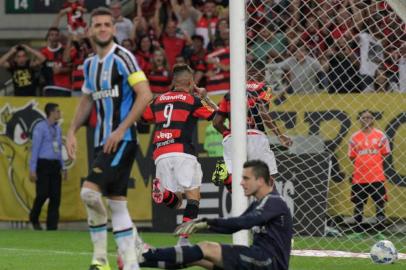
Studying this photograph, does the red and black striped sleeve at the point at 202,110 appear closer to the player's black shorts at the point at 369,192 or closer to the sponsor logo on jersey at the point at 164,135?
the sponsor logo on jersey at the point at 164,135

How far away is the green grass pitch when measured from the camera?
38.6 feet

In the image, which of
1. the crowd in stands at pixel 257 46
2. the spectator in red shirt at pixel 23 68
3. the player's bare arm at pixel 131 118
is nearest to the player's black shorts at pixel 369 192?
the crowd in stands at pixel 257 46

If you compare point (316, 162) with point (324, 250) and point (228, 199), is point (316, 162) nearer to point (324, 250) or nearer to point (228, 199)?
point (228, 199)

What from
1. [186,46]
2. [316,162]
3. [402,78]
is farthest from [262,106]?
[186,46]

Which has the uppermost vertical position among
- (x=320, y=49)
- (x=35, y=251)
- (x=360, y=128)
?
(x=320, y=49)

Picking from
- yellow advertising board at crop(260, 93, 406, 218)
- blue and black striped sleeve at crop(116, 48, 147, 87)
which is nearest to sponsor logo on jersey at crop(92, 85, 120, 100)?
blue and black striped sleeve at crop(116, 48, 147, 87)

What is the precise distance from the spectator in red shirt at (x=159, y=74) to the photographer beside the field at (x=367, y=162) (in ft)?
13.0

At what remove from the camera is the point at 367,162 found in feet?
53.6

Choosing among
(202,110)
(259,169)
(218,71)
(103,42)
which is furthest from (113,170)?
(218,71)

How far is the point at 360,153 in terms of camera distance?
653 inches

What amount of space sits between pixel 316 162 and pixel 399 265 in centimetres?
462

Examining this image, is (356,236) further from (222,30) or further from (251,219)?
(251,219)

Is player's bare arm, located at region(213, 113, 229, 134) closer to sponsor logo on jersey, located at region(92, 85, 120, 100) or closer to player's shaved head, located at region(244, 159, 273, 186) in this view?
sponsor logo on jersey, located at region(92, 85, 120, 100)

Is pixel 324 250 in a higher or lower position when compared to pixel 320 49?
lower
